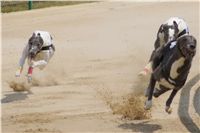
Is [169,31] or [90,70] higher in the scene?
[169,31]

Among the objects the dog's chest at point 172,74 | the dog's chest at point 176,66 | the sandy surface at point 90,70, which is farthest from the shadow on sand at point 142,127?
the dog's chest at point 176,66

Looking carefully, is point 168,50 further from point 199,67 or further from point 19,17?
point 19,17

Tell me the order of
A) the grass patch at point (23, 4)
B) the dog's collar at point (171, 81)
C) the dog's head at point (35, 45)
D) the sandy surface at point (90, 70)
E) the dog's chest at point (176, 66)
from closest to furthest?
the dog's chest at point (176, 66), the dog's collar at point (171, 81), the sandy surface at point (90, 70), the dog's head at point (35, 45), the grass patch at point (23, 4)

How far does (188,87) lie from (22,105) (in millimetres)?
2692

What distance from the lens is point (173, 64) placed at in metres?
7.06

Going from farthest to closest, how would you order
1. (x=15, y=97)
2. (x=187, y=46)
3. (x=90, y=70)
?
(x=90, y=70)
(x=15, y=97)
(x=187, y=46)

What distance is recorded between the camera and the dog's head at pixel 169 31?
830 centimetres

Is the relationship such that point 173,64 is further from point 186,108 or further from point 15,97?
point 15,97

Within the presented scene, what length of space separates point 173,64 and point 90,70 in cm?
455

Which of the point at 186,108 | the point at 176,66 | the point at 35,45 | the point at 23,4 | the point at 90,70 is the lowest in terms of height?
the point at 23,4

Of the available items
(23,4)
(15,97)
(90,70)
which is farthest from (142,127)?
(23,4)

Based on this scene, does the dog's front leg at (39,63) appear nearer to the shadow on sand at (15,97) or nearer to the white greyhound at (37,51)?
the white greyhound at (37,51)

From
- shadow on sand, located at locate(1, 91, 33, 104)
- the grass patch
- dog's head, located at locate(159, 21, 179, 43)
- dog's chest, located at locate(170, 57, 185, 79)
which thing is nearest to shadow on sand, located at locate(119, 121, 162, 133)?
dog's chest, located at locate(170, 57, 185, 79)

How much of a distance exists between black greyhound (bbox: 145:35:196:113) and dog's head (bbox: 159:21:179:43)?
3.22 feet
